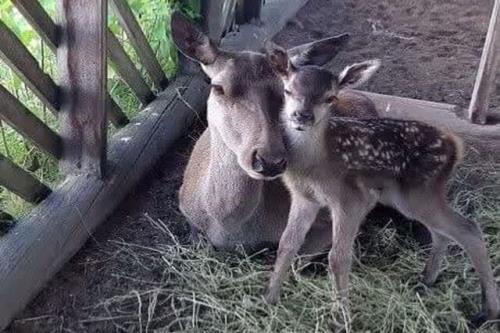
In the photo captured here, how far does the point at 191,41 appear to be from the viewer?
147 inches

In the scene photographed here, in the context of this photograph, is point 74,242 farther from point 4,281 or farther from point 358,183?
point 358,183

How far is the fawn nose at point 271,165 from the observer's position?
10.9 ft

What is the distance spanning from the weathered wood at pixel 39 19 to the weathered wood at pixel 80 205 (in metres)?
0.70

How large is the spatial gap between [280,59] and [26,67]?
4.21 ft

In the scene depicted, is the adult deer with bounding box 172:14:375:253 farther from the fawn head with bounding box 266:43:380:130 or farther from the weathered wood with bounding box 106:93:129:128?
the weathered wood with bounding box 106:93:129:128

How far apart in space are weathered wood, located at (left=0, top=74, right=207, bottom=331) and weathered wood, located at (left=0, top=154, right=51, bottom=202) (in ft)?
0.21

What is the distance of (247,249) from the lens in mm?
4051

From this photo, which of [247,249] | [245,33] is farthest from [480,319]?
[245,33]

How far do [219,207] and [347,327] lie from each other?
0.88 meters

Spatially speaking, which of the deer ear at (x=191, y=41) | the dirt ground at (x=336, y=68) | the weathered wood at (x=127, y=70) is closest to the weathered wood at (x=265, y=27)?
the dirt ground at (x=336, y=68)

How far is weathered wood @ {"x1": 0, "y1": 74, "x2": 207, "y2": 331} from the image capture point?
11.7 feet

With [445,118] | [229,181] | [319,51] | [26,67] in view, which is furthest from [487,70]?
[26,67]

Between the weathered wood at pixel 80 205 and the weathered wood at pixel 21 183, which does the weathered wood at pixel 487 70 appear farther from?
the weathered wood at pixel 21 183

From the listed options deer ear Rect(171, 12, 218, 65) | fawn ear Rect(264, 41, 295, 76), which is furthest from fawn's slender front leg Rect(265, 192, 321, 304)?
deer ear Rect(171, 12, 218, 65)
